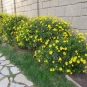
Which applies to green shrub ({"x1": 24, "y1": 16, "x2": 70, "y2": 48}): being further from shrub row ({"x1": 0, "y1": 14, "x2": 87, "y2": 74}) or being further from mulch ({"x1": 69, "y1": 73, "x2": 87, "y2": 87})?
mulch ({"x1": 69, "y1": 73, "x2": 87, "y2": 87})

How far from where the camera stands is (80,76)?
8.82 ft

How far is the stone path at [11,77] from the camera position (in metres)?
2.59

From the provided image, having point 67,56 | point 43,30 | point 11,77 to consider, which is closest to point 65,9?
point 43,30

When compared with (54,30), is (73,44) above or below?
below

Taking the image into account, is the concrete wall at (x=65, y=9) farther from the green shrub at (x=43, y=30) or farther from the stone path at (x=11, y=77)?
the stone path at (x=11, y=77)

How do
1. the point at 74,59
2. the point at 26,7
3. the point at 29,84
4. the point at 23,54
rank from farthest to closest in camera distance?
1. the point at 26,7
2. the point at 23,54
3. the point at 29,84
4. the point at 74,59

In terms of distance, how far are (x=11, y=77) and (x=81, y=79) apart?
141cm

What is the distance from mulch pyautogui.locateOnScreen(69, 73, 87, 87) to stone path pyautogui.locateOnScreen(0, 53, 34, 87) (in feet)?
2.68

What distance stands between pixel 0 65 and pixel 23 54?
723 millimetres

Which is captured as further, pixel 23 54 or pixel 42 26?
pixel 23 54

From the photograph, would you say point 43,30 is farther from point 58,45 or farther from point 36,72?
point 36,72

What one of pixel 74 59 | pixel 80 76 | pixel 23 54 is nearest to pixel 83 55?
pixel 74 59

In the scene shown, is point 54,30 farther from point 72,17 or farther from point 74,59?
point 74,59

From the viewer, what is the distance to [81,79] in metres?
2.58
